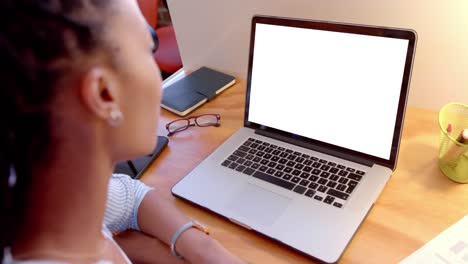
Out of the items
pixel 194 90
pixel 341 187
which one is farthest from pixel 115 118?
pixel 194 90

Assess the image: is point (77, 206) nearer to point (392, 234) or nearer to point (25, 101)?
point (25, 101)

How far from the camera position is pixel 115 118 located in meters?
0.38

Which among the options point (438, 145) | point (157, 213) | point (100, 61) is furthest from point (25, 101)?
point (438, 145)

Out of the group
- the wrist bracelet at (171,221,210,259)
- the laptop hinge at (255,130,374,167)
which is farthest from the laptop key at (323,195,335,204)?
the wrist bracelet at (171,221,210,259)

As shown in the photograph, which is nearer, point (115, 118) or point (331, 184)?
point (115, 118)

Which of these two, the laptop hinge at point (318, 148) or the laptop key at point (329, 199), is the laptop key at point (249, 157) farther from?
the laptop key at point (329, 199)

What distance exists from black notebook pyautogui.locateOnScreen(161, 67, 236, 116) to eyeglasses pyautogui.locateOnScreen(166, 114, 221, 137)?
0.03 meters

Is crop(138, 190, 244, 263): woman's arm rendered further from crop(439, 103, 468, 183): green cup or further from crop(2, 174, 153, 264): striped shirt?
crop(439, 103, 468, 183): green cup

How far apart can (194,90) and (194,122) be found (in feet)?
0.45

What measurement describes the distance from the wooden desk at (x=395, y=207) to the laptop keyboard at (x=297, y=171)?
2.5 inches

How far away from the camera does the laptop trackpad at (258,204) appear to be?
648 mm

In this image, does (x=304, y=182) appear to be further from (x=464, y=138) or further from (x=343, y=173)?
(x=464, y=138)

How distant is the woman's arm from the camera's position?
0.62m

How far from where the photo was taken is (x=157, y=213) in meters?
0.69
